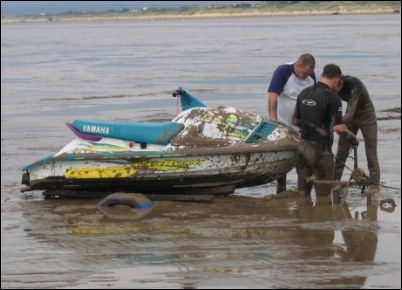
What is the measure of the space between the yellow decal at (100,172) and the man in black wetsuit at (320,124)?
1884 mm

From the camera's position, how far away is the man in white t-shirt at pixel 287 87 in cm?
1082

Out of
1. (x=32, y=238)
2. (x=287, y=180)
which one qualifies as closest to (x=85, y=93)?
(x=287, y=180)

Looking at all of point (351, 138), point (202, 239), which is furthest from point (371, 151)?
point (202, 239)

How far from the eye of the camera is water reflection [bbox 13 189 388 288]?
7531 millimetres

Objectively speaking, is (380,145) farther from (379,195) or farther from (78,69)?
(78,69)

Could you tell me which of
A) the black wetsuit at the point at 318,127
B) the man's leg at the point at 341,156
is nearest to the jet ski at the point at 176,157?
the black wetsuit at the point at 318,127

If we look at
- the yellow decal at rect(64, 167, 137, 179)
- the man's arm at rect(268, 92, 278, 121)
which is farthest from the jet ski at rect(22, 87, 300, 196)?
the man's arm at rect(268, 92, 278, 121)

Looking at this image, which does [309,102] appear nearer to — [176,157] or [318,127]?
[318,127]

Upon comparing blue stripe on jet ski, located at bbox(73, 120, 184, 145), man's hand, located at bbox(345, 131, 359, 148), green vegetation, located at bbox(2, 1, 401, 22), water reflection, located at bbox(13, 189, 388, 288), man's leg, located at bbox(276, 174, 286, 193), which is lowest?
water reflection, located at bbox(13, 189, 388, 288)

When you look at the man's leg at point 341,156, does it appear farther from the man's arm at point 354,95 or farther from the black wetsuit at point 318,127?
the black wetsuit at point 318,127

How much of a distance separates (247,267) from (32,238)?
2347 mm

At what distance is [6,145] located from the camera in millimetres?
15734

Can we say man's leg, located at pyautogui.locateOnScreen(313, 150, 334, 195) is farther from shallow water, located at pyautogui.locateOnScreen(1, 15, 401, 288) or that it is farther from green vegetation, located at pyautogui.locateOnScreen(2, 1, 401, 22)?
green vegetation, located at pyautogui.locateOnScreen(2, 1, 401, 22)

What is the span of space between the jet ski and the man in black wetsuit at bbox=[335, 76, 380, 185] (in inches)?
25.8
